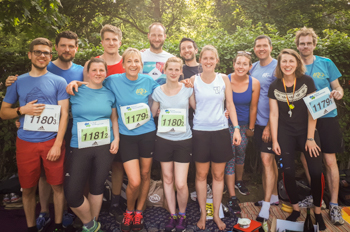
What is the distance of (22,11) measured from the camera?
398 cm

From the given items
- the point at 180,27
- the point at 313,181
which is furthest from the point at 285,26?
the point at 313,181

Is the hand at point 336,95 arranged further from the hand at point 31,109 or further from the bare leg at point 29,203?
the bare leg at point 29,203

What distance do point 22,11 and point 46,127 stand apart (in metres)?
2.61

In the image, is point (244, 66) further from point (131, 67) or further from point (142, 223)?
point (142, 223)

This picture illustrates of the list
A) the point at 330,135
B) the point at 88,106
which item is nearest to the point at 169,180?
the point at 88,106

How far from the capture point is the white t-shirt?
347 centimetres

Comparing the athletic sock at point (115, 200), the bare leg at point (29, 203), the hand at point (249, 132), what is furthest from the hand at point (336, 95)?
the bare leg at point (29, 203)

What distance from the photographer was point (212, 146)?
115 inches

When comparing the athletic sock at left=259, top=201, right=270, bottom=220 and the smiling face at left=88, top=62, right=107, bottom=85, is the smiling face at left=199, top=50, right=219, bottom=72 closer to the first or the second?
the smiling face at left=88, top=62, right=107, bottom=85

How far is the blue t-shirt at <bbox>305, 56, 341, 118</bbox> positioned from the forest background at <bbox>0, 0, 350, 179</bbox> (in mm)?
1027

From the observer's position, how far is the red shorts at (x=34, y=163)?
2.66 meters

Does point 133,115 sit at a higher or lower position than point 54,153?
higher

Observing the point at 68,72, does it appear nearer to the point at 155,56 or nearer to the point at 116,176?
the point at 155,56

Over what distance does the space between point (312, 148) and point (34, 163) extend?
11.1 feet
